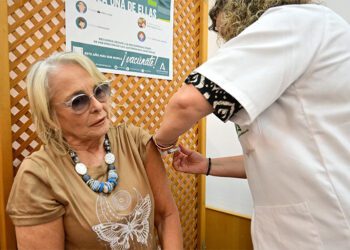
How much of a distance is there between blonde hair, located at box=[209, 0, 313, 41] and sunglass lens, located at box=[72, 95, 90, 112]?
0.57 metres

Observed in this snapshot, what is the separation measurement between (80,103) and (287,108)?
74 centimetres

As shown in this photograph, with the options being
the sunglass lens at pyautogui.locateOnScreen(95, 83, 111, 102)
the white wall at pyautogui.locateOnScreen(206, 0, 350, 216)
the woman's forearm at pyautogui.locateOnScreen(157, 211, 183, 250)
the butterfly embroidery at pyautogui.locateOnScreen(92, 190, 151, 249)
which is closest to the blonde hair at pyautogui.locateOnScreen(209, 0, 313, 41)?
the sunglass lens at pyautogui.locateOnScreen(95, 83, 111, 102)

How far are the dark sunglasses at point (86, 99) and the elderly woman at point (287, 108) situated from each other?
345mm

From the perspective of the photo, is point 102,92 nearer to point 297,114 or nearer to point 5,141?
point 5,141

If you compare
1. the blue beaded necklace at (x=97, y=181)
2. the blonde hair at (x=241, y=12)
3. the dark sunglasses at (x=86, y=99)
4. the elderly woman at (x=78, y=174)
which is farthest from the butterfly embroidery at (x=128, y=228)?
the blonde hair at (x=241, y=12)

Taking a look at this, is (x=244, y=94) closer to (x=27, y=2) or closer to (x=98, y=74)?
(x=98, y=74)

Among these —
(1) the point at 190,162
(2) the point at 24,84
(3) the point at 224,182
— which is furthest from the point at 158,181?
(3) the point at 224,182

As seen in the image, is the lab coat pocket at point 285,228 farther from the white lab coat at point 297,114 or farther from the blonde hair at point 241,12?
the blonde hair at point 241,12

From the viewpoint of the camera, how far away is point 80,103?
3.58 ft

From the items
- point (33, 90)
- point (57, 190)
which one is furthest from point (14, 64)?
point (57, 190)

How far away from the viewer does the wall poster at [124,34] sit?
1.29 m

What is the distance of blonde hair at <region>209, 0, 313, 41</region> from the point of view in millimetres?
941

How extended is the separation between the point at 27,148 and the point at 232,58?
0.93m

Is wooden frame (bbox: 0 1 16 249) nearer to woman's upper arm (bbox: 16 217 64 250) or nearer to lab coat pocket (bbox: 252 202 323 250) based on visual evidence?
woman's upper arm (bbox: 16 217 64 250)
